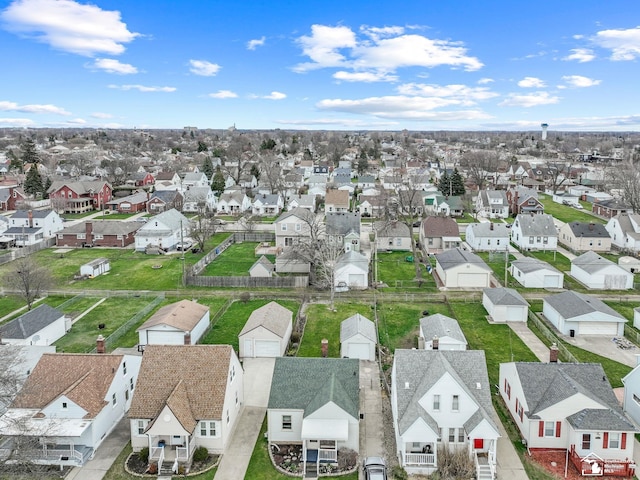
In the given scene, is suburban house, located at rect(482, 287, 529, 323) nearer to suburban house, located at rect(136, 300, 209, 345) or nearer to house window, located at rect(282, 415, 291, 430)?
house window, located at rect(282, 415, 291, 430)

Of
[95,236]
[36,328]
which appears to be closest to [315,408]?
[36,328]

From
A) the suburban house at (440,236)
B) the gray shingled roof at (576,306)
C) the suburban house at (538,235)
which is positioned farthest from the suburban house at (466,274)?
the suburban house at (538,235)

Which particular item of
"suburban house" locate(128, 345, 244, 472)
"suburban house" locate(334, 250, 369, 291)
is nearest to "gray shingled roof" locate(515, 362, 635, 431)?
"suburban house" locate(128, 345, 244, 472)

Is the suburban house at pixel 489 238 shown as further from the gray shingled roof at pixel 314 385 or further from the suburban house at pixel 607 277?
the gray shingled roof at pixel 314 385

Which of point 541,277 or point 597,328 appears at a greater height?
point 541,277

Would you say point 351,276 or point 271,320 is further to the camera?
point 351,276

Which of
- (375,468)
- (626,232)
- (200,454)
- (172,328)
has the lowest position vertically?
(200,454)

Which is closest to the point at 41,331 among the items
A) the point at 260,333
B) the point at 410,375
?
the point at 260,333

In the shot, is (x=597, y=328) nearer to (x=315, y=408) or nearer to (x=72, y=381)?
(x=315, y=408)
